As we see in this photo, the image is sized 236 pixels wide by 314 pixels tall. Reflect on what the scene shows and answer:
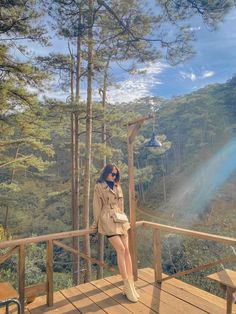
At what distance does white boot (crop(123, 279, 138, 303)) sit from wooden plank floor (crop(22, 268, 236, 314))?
5cm

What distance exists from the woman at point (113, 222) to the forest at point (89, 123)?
2.89ft

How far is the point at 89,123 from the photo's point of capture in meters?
8.43

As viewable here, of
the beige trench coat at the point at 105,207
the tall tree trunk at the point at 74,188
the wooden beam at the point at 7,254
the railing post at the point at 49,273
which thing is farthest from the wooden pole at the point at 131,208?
the tall tree trunk at the point at 74,188

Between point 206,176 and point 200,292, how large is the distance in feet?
57.4

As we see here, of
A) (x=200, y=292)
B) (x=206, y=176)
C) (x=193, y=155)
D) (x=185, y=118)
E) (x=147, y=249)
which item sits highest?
(x=185, y=118)

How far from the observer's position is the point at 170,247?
11297 millimetres

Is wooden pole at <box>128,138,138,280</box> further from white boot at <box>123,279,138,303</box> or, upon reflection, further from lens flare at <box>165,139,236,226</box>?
lens flare at <box>165,139,236,226</box>

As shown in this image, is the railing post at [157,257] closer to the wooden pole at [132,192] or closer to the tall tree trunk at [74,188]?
the wooden pole at [132,192]

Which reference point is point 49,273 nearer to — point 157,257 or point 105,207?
point 105,207

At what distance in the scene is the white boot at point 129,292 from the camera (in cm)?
301

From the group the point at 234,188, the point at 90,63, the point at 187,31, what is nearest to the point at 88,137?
the point at 90,63

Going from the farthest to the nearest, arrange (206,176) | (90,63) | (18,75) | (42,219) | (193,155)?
(193,155) < (206,176) < (42,219) < (90,63) < (18,75)

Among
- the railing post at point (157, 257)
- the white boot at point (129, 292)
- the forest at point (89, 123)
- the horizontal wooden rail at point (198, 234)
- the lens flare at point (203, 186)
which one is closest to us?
the horizontal wooden rail at point (198, 234)

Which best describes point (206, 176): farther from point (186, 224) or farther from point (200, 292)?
point (200, 292)
